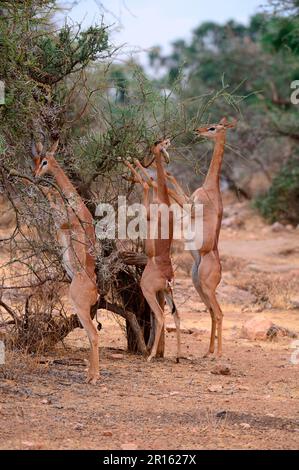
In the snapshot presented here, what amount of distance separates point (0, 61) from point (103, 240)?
241 centimetres

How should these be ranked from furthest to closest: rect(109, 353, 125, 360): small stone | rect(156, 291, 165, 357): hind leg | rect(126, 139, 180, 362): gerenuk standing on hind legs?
rect(156, 291, 165, 357): hind leg
rect(109, 353, 125, 360): small stone
rect(126, 139, 180, 362): gerenuk standing on hind legs

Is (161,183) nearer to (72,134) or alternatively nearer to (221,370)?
(72,134)

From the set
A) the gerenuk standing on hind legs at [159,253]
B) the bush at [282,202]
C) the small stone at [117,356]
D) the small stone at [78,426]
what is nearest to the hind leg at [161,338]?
the gerenuk standing on hind legs at [159,253]

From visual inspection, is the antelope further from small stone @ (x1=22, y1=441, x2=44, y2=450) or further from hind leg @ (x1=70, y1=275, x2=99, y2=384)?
small stone @ (x1=22, y1=441, x2=44, y2=450)

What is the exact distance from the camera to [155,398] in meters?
6.83

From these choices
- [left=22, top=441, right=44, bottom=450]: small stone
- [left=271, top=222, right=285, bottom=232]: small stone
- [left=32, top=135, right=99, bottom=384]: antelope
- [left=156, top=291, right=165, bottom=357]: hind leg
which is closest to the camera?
[left=22, top=441, right=44, bottom=450]: small stone

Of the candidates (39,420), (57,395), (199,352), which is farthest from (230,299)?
(39,420)

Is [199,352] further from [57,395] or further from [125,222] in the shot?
[57,395]

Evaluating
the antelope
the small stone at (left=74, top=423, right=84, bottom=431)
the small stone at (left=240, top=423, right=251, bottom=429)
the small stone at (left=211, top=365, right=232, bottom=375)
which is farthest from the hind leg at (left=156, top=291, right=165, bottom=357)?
the small stone at (left=74, top=423, right=84, bottom=431)

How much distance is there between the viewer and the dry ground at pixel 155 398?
18.1ft

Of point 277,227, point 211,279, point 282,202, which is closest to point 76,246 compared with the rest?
point 211,279

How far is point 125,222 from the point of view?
Answer: 8570 mm

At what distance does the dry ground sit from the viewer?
217 inches

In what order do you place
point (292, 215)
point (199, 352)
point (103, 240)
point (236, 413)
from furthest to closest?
point (292, 215) → point (199, 352) → point (103, 240) → point (236, 413)
